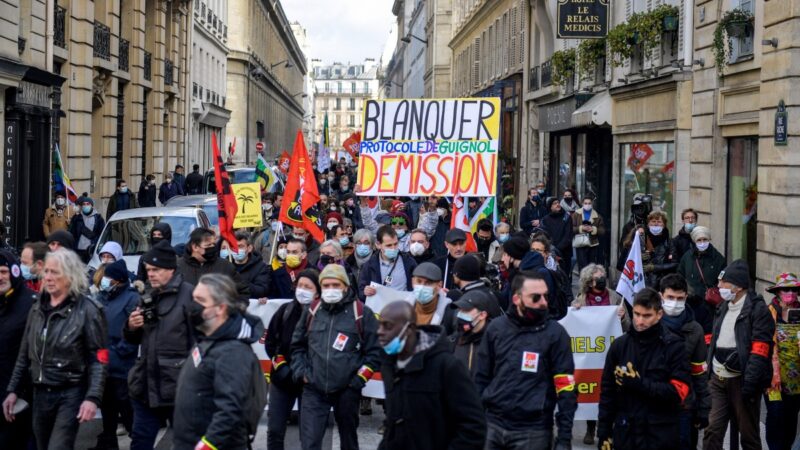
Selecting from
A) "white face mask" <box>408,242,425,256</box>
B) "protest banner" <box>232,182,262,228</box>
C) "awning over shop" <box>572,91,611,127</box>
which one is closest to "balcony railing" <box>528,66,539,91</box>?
"awning over shop" <box>572,91,611,127</box>

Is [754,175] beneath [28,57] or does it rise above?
beneath

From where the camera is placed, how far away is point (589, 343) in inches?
415

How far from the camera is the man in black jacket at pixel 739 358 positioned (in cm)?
868

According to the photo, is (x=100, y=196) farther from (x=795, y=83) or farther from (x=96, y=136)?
(x=795, y=83)

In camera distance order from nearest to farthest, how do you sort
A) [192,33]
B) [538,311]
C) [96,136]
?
1. [538,311]
2. [96,136]
3. [192,33]

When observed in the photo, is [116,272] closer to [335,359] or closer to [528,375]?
[335,359]

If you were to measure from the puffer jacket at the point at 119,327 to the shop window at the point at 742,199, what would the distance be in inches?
380

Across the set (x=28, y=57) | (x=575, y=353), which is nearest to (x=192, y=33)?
(x=28, y=57)

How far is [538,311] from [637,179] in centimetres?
1580

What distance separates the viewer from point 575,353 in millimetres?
10516

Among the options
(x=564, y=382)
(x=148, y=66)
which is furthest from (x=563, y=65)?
(x=564, y=382)

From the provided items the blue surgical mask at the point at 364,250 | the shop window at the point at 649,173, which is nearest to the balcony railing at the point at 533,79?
the shop window at the point at 649,173

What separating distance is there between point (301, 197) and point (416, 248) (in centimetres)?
319

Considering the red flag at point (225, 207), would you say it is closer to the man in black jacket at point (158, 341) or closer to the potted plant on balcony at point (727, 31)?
the man in black jacket at point (158, 341)
